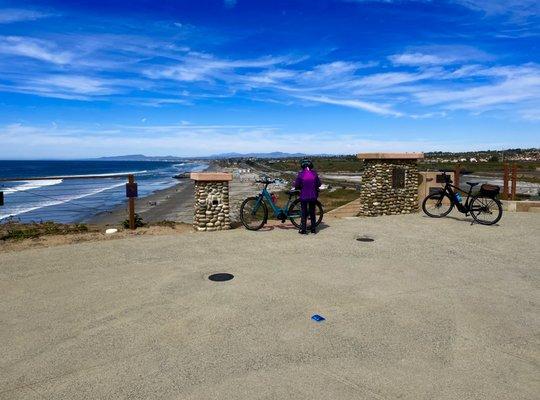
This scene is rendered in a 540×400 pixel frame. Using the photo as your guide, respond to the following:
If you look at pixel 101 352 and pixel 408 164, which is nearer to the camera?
pixel 101 352

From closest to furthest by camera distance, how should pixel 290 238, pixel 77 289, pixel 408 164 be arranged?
pixel 77 289
pixel 290 238
pixel 408 164

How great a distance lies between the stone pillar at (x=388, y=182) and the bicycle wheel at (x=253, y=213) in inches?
146

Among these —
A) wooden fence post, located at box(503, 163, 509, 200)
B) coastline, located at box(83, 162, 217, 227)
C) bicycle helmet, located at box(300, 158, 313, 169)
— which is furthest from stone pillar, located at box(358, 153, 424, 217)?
coastline, located at box(83, 162, 217, 227)

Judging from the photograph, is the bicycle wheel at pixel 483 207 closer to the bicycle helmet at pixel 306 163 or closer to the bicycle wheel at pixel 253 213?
the bicycle helmet at pixel 306 163

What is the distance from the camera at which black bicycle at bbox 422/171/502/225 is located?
419 inches

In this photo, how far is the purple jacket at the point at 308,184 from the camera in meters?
9.48

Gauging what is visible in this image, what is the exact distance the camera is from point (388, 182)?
1253 centimetres

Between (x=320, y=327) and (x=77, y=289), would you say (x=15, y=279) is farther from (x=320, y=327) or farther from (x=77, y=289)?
(x=320, y=327)

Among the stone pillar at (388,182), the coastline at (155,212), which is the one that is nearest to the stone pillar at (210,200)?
the stone pillar at (388,182)

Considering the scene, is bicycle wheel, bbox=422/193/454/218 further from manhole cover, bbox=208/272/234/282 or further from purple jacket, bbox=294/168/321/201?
manhole cover, bbox=208/272/234/282

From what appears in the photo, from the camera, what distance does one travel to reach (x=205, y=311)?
16.4ft

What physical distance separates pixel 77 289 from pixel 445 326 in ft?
15.9

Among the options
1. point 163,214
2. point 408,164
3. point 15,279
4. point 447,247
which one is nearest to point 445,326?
point 447,247

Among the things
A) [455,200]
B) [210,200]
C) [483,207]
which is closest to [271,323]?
[210,200]
